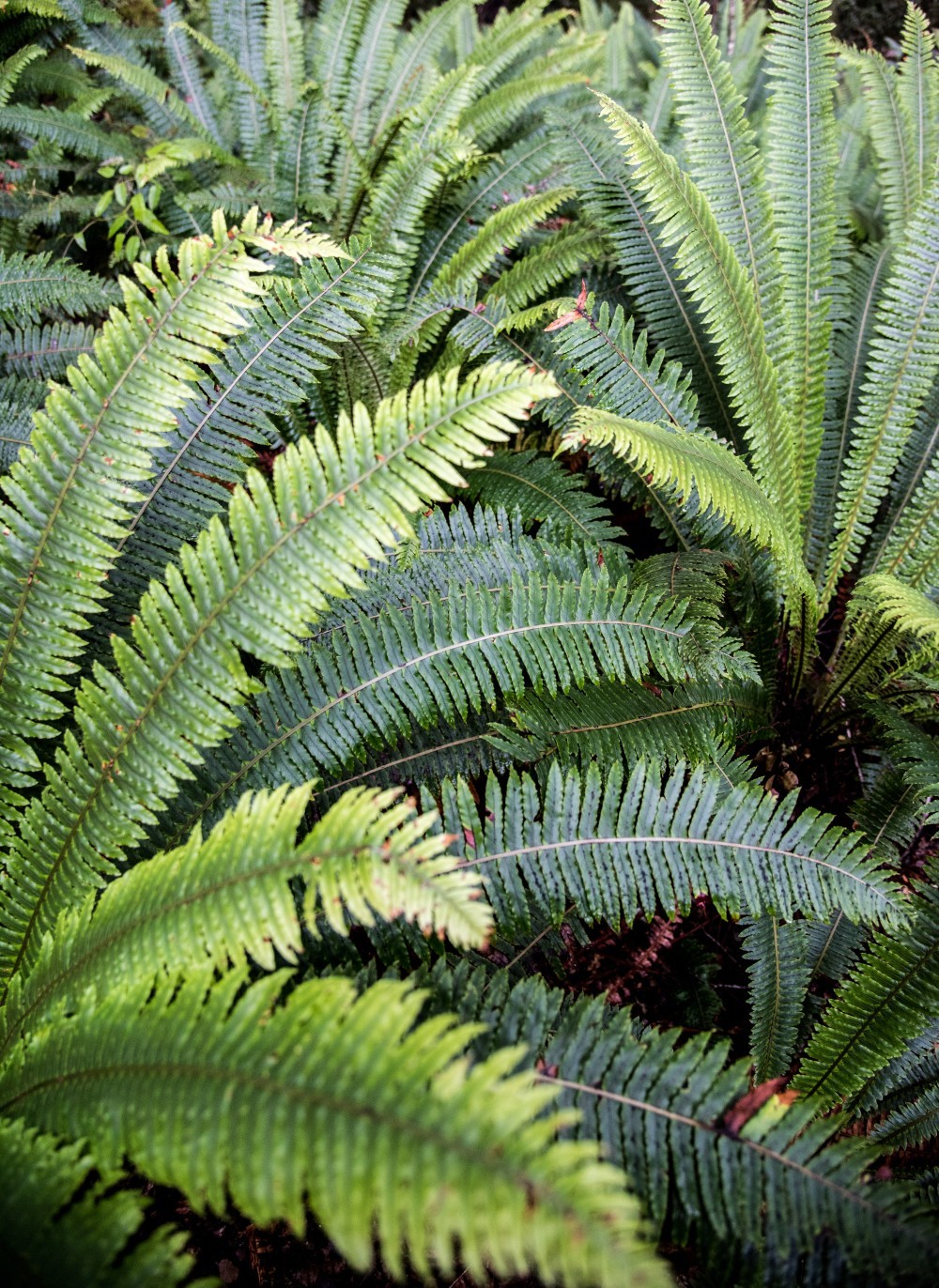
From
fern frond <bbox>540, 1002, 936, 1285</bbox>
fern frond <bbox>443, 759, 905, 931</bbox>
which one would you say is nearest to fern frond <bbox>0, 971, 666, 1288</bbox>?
fern frond <bbox>540, 1002, 936, 1285</bbox>

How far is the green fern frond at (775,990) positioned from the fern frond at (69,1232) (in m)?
1.31

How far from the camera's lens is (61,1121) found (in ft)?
3.91

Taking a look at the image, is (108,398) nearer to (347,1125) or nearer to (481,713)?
(481,713)

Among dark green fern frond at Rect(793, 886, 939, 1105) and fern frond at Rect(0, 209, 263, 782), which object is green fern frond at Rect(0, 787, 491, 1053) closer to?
fern frond at Rect(0, 209, 263, 782)

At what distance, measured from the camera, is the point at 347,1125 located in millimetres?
939

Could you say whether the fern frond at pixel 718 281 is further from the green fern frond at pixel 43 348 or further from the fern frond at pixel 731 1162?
the green fern frond at pixel 43 348

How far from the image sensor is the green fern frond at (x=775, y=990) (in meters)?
A: 1.80

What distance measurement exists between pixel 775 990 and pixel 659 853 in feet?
1.81

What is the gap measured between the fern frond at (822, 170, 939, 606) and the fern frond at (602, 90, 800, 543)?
0.35 metres

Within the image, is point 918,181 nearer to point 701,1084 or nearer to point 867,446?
point 867,446

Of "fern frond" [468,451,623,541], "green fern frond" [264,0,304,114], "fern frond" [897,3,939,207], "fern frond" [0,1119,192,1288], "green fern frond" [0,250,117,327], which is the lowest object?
"fern frond" [0,1119,192,1288]

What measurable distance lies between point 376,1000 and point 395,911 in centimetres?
12

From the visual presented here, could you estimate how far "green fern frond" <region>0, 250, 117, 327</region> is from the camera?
2756 millimetres

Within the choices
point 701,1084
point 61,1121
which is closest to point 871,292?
point 701,1084
